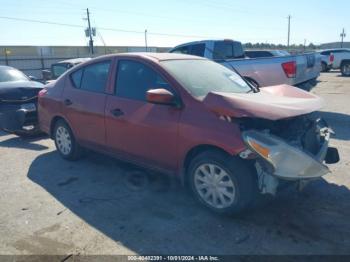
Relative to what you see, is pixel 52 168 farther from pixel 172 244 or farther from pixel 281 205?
pixel 281 205

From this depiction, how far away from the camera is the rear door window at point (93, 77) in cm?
494

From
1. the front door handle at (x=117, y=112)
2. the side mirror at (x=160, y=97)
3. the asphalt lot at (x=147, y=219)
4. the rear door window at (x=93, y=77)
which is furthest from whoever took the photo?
the rear door window at (x=93, y=77)

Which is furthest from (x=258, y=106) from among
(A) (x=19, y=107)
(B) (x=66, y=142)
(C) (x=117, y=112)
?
(A) (x=19, y=107)

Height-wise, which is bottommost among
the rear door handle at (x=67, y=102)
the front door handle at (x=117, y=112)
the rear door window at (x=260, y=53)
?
the front door handle at (x=117, y=112)

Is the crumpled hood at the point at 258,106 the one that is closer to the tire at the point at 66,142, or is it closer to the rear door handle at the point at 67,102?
the rear door handle at the point at 67,102

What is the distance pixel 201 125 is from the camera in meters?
3.73

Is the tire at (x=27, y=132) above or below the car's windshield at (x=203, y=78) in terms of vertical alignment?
below

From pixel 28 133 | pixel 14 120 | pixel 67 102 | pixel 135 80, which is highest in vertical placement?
pixel 135 80

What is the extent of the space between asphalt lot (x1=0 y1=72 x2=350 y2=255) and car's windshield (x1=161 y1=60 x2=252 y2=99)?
1.34 m

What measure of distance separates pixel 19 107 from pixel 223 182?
5478 mm

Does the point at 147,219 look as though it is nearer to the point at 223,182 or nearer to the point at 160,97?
the point at 223,182

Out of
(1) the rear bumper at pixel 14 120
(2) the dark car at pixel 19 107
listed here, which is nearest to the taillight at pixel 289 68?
(2) the dark car at pixel 19 107

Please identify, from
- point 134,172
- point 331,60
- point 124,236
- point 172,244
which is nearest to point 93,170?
point 134,172

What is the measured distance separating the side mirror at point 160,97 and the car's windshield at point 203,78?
0.24 metres
